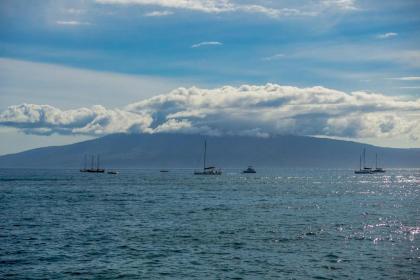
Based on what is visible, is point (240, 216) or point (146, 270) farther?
point (240, 216)

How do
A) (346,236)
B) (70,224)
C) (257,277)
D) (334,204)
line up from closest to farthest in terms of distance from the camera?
(257,277) → (346,236) → (70,224) → (334,204)

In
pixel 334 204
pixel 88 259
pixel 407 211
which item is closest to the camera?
pixel 88 259

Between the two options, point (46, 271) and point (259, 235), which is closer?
point (46, 271)

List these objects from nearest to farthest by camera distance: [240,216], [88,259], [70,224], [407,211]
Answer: [88,259]
[70,224]
[240,216]
[407,211]

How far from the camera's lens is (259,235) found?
63812 millimetres

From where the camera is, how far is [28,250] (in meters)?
53.1

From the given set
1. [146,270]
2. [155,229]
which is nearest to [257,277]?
[146,270]

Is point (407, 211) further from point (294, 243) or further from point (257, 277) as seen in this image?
point (257, 277)

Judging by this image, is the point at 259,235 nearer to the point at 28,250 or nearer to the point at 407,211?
the point at 28,250

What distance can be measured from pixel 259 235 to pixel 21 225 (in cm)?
3375

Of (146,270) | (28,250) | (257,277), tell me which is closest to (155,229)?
(28,250)

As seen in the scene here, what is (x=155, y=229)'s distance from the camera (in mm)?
69000

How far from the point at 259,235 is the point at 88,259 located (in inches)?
909

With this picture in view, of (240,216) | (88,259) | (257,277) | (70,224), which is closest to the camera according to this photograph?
(257,277)
